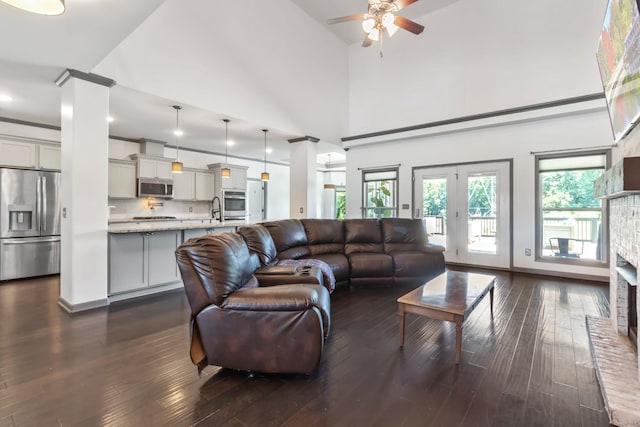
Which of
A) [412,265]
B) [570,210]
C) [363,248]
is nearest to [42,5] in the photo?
[363,248]

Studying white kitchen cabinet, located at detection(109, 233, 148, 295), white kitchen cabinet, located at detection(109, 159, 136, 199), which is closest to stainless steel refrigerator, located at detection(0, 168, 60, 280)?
white kitchen cabinet, located at detection(109, 159, 136, 199)

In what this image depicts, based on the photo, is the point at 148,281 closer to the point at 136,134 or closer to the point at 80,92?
the point at 80,92

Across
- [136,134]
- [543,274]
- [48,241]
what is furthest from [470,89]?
[48,241]

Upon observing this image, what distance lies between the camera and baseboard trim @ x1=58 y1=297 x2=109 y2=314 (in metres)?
3.23

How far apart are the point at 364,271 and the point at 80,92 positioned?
4067 mm

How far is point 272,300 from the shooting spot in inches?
75.5

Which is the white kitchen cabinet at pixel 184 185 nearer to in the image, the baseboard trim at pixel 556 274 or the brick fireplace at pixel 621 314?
the baseboard trim at pixel 556 274

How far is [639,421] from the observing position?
1.49 m

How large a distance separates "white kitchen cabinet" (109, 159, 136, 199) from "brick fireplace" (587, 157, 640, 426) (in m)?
7.08

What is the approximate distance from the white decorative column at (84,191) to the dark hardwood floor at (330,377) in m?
0.33

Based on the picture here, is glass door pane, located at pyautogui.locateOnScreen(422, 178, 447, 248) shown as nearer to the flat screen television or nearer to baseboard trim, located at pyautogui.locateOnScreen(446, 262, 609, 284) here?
baseboard trim, located at pyautogui.locateOnScreen(446, 262, 609, 284)

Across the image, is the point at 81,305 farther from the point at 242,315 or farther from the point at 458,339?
the point at 458,339

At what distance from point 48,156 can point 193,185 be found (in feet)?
8.70

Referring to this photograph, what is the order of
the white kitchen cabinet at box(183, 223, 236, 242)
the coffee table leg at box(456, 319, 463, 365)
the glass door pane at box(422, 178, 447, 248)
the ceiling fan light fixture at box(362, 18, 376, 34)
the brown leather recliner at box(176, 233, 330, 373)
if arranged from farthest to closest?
the glass door pane at box(422, 178, 447, 248) → the white kitchen cabinet at box(183, 223, 236, 242) → the ceiling fan light fixture at box(362, 18, 376, 34) → the coffee table leg at box(456, 319, 463, 365) → the brown leather recliner at box(176, 233, 330, 373)
